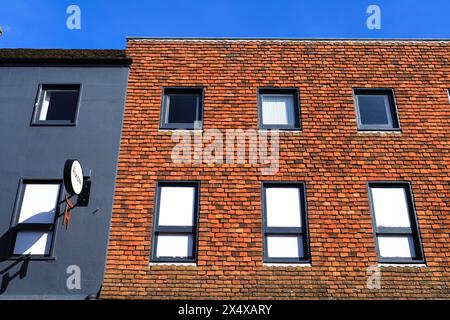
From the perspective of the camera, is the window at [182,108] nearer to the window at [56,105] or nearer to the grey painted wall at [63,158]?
the grey painted wall at [63,158]

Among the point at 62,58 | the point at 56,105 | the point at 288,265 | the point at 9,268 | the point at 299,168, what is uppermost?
the point at 62,58

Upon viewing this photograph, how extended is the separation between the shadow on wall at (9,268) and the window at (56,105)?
3006mm

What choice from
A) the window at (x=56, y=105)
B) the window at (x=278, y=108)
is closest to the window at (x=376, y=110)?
the window at (x=278, y=108)

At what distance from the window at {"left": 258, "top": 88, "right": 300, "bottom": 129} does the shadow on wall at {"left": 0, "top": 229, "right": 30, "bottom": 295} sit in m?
6.04

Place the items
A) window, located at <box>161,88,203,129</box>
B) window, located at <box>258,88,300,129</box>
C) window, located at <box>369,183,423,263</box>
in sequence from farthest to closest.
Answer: window, located at <box>258,88,300,129</box> → window, located at <box>161,88,203,129</box> → window, located at <box>369,183,423,263</box>

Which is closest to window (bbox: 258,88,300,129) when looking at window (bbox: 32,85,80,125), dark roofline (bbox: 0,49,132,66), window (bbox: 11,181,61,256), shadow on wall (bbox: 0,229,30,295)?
dark roofline (bbox: 0,49,132,66)

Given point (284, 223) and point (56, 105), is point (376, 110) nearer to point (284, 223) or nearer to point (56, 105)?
point (284, 223)

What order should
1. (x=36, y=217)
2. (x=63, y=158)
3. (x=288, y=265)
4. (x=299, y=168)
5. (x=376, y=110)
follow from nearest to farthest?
(x=288, y=265) < (x=36, y=217) < (x=63, y=158) < (x=299, y=168) < (x=376, y=110)

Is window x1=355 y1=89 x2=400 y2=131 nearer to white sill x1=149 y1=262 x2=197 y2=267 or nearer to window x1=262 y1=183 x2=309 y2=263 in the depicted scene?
window x1=262 y1=183 x2=309 y2=263

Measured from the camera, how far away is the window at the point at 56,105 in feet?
36.9

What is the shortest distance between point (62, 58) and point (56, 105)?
125 cm

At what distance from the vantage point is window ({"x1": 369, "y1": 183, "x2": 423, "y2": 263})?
32.6 ft

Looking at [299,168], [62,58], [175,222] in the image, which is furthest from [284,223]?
[62,58]

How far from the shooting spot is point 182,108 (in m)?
11.9
